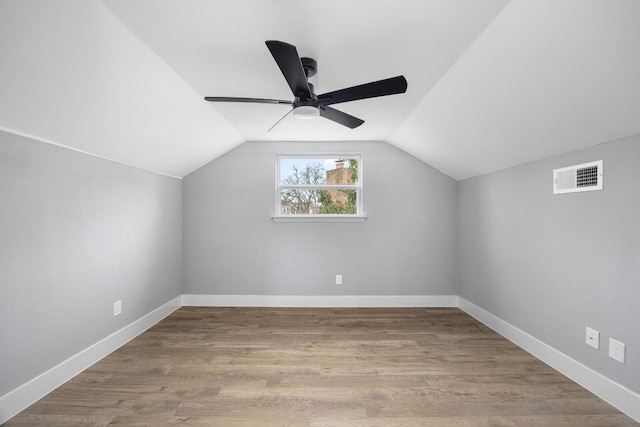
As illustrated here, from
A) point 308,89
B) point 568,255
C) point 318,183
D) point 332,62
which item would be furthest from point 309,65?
point 568,255

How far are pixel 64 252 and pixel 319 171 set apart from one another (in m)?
2.77

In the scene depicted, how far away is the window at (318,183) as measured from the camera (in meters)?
4.01

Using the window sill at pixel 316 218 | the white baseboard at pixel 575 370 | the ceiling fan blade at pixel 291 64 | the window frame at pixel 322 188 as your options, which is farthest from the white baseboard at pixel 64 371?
the white baseboard at pixel 575 370

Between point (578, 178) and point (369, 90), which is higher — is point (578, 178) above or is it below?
below

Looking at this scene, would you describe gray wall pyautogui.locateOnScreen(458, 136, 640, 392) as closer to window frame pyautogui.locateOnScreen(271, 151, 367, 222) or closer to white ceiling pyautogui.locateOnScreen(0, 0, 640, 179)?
white ceiling pyautogui.locateOnScreen(0, 0, 640, 179)

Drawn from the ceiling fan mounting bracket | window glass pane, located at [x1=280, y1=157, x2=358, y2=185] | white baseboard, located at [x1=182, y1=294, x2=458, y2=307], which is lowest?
white baseboard, located at [x1=182, y1=294, x2=458, y2=307]

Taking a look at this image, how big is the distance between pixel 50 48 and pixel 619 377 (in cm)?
364

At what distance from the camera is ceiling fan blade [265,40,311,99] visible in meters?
1.37

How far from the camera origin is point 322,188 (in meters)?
4.01

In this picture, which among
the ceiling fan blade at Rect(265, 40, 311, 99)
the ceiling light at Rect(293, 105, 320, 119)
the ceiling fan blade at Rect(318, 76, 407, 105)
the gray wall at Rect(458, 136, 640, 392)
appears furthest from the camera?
the ceiling light at Rect(293, 105, 320, 119)

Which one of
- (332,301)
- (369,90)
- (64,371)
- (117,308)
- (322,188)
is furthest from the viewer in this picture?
(322,188)

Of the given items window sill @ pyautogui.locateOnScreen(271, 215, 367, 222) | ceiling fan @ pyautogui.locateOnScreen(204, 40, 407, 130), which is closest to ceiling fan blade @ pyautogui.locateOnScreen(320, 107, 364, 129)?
ceiling fan @ pyautogui.locateOnScreen(204, 40, 407, 130)

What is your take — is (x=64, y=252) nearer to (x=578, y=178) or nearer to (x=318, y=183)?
(x=318, y=183)

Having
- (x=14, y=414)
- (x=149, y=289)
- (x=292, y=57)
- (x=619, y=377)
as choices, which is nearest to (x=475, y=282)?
(x=619, y=377)
